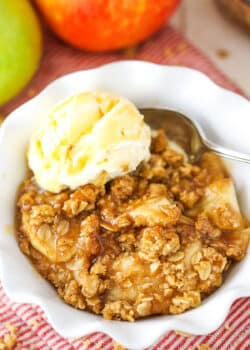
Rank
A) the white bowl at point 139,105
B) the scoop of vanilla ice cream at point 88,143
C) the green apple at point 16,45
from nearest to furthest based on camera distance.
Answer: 1. the white bowl at point 139,105
2. the scoop of vanilla ice cream at point 88,143
3. the green apple at point 16,45

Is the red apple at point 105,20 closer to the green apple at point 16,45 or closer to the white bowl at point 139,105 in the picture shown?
the green apple at point 16,45

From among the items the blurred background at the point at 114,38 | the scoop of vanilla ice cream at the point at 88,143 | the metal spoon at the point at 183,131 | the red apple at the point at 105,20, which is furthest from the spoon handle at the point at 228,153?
the red apple at the point at 105,20

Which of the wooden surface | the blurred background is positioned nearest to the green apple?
the blurred background

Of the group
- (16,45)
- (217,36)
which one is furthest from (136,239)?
(217,36)

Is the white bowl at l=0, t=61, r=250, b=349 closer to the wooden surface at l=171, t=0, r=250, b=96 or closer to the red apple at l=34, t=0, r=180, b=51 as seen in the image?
the red apple at l=34, t=0, r=180, b=51

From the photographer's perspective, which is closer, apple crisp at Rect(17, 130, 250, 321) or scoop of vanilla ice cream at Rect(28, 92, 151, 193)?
apple crisp at Rect(17, 130, 250, 321)

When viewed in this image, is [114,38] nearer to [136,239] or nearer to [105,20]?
[105,20]

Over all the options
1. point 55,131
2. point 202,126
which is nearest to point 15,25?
point 55,131
